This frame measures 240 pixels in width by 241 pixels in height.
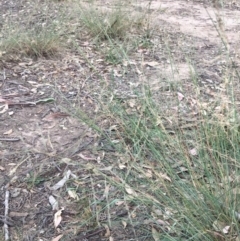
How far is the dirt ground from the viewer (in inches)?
74.4

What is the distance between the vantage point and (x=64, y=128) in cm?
255

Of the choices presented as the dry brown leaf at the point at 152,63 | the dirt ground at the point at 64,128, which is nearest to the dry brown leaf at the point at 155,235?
the dirt ground at the point at 64,128

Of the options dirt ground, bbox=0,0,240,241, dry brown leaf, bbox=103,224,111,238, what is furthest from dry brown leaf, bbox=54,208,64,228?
dry brown leaf, bbox=103,224,111,238

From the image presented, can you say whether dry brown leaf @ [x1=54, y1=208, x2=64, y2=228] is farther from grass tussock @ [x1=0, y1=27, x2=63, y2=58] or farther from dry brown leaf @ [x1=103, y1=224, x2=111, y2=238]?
grass tussock @ [x1=0, y1=27, x2=63, y2=58]

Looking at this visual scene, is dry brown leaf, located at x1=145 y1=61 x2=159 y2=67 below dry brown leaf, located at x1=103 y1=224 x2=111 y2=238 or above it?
below

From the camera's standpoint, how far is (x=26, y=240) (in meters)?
1.80

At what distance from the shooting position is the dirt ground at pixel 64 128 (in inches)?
74.4

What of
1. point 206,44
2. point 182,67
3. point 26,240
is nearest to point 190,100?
point 182,67

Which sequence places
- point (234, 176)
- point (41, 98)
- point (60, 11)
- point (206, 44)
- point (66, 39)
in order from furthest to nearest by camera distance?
point (60, 11) → point (206, 44) → point (66, 39) → point (41, 98) → point (234, 176)

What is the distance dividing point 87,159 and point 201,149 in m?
0.70

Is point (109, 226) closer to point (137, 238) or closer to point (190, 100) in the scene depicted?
point (137, 238)

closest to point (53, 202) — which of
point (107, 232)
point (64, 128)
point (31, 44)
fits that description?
point (107, 232)

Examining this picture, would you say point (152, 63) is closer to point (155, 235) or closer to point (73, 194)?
point (73, 194)

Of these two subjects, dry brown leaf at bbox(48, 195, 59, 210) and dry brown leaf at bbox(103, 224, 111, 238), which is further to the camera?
dry brown leaf at bbox(48, 195, 59, 210)
